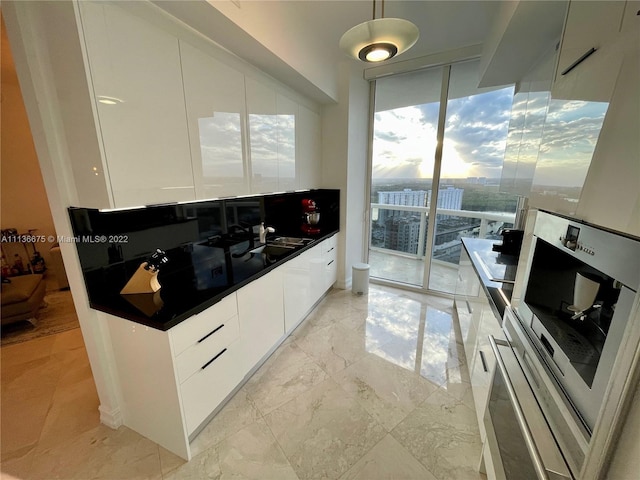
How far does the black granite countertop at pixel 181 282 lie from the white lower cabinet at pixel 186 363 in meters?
0.07

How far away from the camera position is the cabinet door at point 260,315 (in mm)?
1747

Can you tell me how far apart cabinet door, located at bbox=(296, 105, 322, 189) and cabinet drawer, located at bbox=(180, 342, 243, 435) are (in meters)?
1.84

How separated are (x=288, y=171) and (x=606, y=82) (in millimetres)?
2255

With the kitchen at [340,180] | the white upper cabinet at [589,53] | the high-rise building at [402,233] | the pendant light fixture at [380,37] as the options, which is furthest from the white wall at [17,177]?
the white upper cabinet at [589,53]

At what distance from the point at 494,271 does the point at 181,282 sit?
2.16 meters

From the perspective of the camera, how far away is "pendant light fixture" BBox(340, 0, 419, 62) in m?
1.19

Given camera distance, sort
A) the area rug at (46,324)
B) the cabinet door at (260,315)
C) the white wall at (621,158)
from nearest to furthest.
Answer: the white wall at (621,158)
the cabinet door at (260,315)
the area rug at (46,324)

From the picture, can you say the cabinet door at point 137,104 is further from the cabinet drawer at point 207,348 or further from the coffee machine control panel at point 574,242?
the coffee machine control panel at point 574,242

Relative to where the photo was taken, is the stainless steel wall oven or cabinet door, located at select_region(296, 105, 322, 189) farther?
cabinet door, located at select_region(296, 105, 322, 189)

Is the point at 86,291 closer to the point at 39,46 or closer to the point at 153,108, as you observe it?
the point at 153,108

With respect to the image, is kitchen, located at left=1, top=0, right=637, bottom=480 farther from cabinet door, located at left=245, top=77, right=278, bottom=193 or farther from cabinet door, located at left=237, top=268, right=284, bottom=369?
cabinet door, located at left=237, top=268, right=284, bottom=369

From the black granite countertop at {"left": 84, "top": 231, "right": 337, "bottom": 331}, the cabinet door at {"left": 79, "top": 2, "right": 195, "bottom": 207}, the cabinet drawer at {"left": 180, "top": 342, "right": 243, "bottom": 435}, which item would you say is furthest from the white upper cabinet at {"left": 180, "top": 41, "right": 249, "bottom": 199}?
Answer: the cabinet drawer at {"left": 180, "top": 342, "right": 243, "bottom": 435}

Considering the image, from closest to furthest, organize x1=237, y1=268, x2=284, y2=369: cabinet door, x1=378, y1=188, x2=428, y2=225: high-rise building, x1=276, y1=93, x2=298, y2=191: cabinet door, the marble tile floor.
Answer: the marble tile floor < x1=237, y1=268, x2=284, y2=369: cabinet door < x1=276, y1=93, x2=298, y2=191: cabinet door < x1=378, y1=188, x2=428, y2=225: high-rise building

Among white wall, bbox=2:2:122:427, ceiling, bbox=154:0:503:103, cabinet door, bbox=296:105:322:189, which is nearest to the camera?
white wall, bbox=2:2:122:427
